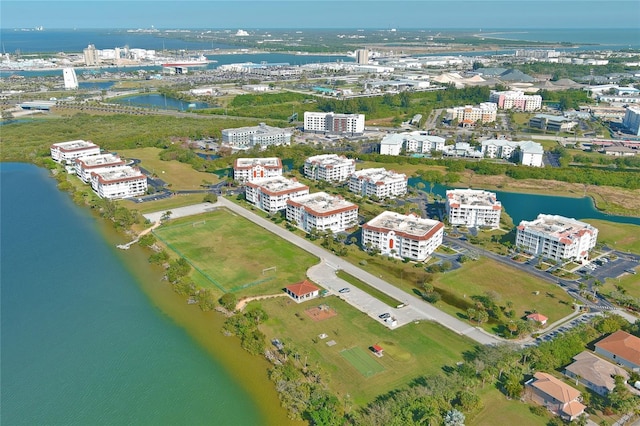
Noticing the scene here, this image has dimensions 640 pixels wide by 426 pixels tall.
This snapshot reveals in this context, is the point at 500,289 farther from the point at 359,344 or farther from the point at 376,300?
the point at 359,344

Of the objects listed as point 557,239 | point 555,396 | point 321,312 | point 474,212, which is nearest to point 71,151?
point 321,312

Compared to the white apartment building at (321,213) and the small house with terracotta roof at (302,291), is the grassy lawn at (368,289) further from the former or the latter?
the white apartment building at (321,213)

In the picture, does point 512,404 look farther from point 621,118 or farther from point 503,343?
point 621,118

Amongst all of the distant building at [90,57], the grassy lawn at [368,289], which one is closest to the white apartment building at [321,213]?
the grassy lawn at [368,289]

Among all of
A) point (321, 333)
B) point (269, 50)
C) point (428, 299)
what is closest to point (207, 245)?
point (321, 333)

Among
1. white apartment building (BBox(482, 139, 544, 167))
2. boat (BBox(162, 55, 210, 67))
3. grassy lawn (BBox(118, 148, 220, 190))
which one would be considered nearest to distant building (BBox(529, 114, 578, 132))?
white apartment building (BBox(482, 139, 544, 167))

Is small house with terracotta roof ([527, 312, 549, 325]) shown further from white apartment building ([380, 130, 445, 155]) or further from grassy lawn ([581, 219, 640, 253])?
white apartment building ([380, 130, 445, 155])
